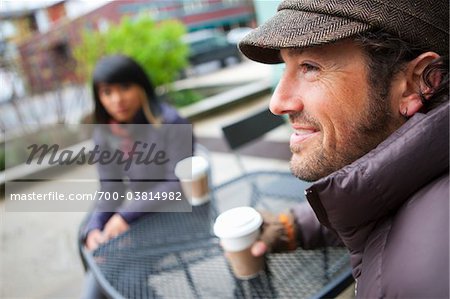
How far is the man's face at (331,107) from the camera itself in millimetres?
1064

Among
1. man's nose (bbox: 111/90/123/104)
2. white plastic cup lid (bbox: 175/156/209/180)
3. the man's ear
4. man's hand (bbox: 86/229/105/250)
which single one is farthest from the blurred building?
the man's ear

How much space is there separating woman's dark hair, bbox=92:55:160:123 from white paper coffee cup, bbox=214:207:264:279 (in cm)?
137

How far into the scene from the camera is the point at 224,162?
17.7 feet

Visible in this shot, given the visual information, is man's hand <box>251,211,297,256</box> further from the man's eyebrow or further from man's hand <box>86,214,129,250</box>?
man's hand <box>86,214,129,250</box>

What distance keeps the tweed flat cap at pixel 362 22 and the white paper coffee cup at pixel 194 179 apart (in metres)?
1.05

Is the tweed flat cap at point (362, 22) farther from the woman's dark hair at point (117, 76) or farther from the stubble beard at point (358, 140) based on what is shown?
the woman's dark hair at point (117, 76)

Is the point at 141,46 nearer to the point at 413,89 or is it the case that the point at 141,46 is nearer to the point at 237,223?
the point at 237,223

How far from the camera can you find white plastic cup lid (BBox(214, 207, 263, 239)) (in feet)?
4.51

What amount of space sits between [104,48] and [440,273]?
27.0ft

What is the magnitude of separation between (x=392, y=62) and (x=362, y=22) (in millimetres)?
150

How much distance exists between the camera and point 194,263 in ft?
6.08

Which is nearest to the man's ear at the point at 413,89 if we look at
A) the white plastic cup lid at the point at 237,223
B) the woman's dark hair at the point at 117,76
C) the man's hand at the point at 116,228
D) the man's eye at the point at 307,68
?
the man's eye at the point at 307,68

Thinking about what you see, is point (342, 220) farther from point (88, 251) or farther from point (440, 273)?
point (88, 251)

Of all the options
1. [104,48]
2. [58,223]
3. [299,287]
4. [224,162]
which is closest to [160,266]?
[299,287]
